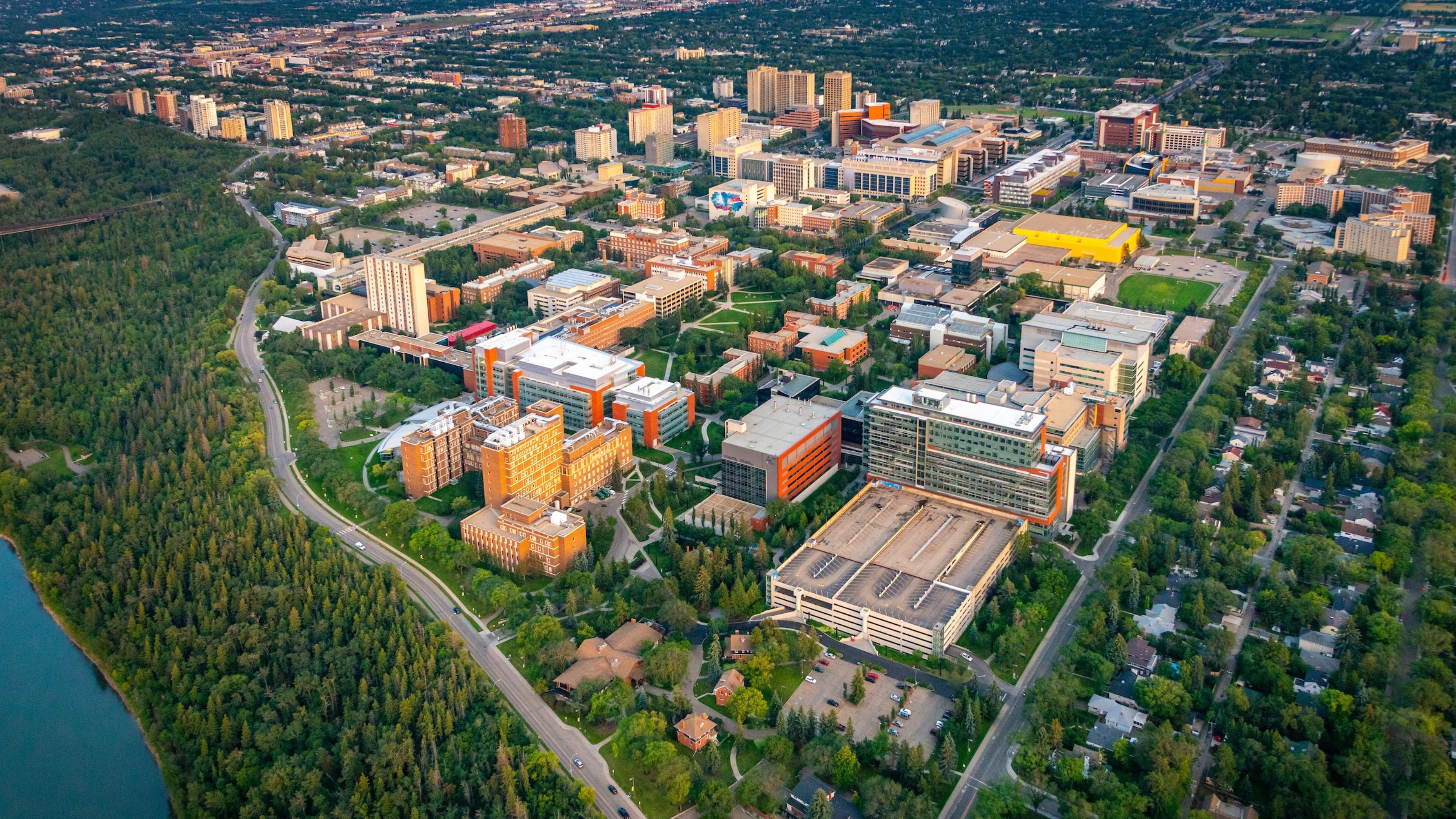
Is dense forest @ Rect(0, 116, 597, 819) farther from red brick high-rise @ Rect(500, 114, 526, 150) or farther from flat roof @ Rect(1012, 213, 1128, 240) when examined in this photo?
flat roof @ Rect(1012, 213, 1128, 240)

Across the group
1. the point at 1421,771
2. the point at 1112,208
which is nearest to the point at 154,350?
the point at 1421,771

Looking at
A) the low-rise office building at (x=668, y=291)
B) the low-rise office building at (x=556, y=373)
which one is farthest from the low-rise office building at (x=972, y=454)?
the low-rise office building at (x=668, y=291)

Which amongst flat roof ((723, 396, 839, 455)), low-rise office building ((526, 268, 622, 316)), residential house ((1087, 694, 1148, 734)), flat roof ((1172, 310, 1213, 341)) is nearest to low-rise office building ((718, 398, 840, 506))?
flat roof ((723, 396, 839, 455))

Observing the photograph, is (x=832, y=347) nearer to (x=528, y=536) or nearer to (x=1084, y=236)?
(x=528, y=536)

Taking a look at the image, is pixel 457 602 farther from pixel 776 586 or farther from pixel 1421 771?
pixel 1421 771

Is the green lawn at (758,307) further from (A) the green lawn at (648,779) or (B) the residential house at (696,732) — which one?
(A) the green lawn at (648,779)
